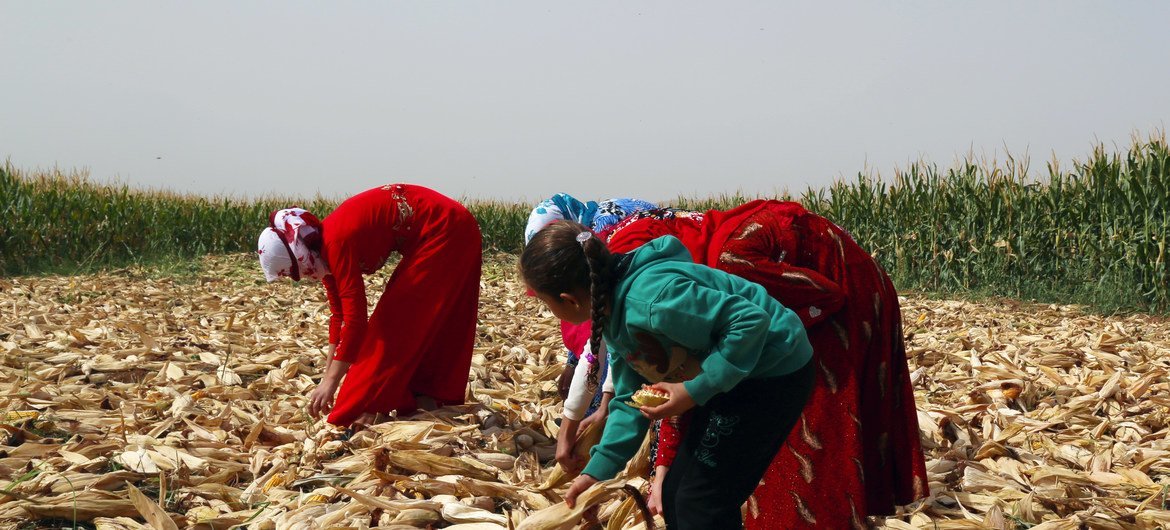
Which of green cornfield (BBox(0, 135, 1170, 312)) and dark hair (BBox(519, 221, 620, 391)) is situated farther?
green cornfield (BBox(0, 135, 1170, 312))

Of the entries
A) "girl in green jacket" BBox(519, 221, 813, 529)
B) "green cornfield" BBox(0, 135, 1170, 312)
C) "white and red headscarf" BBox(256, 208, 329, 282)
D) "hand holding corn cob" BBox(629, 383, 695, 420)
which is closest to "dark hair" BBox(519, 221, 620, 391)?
"girl in green jacket" BBox(519, 221, 813, 529)

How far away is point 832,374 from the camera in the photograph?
7.64 ft

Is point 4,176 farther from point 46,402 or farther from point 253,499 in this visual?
point 253,499

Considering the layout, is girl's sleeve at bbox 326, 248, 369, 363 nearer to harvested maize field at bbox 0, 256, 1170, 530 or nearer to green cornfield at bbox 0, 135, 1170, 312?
harvested maize field at bbox 0, 256, 1170, 530

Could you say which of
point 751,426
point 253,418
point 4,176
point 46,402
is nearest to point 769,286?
point 751,426

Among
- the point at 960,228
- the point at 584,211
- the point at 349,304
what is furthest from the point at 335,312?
the point at 960,228

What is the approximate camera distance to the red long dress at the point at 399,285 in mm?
3445

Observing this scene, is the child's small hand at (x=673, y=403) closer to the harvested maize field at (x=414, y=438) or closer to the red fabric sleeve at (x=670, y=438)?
the red fabric sleeve at (x=670, y=438)

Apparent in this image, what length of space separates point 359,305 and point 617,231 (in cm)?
123

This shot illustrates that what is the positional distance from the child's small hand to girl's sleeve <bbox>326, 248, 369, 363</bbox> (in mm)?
1877

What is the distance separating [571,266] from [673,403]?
37 centimetres

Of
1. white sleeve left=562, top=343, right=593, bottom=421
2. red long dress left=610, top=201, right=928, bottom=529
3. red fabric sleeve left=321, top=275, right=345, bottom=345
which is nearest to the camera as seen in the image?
red long dress left=610, top=201, right=928, bottom=529

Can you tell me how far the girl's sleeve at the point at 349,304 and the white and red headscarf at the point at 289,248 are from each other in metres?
0.10

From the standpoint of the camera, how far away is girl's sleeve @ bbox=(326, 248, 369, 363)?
331cm
